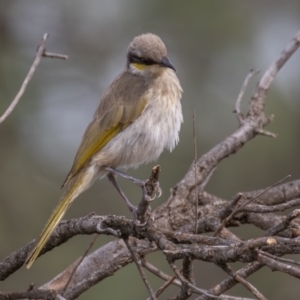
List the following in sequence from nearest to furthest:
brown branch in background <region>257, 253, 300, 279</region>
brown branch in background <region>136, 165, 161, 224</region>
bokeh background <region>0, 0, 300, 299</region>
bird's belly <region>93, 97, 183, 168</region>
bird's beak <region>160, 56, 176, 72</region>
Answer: brown branch in background <region>257, 253, 300, 279</region>, brown branch in background <region>136, 165, 161, 224</region>, bird's belly <region>93, 97, 183, 168</region>, bird's beak <region>160, 56, 176, 72</region>, bokeh background <region>0, 0, 300, 299</region>

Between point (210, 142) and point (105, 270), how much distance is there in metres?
4.07

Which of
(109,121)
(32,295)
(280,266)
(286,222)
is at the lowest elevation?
(32,295)

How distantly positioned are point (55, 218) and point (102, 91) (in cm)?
381

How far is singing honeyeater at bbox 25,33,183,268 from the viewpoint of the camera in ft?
13.9

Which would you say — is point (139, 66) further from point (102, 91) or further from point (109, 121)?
point (102, 91)

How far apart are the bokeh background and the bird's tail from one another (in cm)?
226

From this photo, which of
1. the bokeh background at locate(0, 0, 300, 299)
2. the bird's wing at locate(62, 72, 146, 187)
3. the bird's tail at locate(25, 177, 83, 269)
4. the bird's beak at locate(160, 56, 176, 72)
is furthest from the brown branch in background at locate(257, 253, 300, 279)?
the bokeh background at locate(0, 0, 300, 299)

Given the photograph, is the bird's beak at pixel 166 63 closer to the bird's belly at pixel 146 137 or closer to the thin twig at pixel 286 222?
the bird's belly at pixel 146 137

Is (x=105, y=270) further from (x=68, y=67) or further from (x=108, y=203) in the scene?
(x=68, y=67)

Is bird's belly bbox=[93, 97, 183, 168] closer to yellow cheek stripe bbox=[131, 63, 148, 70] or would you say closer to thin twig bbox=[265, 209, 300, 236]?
yellow cheek stripe bbox=[131, 63, 148, 70]

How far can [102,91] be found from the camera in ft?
24.2

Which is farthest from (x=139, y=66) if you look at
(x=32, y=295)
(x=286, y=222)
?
(x=286, y=222)

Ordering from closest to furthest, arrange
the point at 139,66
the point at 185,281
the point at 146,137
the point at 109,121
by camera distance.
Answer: the point at 185,281
the point at 146,137
the point at 109,121
the point at 139,66

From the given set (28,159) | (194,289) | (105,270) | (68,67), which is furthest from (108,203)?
(194,289)
